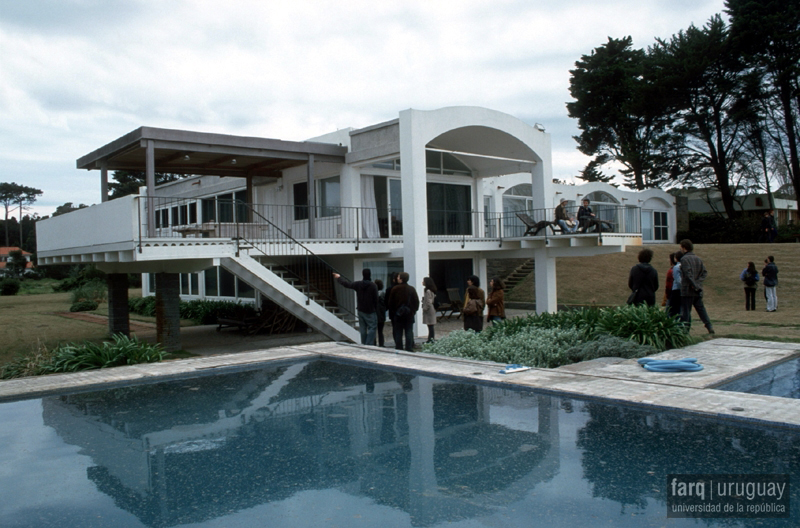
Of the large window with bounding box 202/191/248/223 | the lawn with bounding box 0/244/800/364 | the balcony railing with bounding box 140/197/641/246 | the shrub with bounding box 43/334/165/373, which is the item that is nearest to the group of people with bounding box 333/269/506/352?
the shrub with bounding box 43/334/165/373

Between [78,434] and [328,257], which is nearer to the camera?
[78,434]

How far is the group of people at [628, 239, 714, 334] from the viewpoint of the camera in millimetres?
10914

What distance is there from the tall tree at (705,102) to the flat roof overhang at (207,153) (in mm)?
28912

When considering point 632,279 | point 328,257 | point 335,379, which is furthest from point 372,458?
point 328,257

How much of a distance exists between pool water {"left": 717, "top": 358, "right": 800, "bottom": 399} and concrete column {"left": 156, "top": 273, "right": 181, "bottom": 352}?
12.4 m

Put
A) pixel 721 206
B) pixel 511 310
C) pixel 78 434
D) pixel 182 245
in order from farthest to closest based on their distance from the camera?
pixel 721 206
pixel 511 310
pixel 182 245
pixel 78 434

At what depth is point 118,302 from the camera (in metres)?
17.6

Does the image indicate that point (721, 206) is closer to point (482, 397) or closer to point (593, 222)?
point (593, 222)

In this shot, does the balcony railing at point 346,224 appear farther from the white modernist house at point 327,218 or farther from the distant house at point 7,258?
the distant house at point 7,258

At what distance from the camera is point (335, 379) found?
8547 mm

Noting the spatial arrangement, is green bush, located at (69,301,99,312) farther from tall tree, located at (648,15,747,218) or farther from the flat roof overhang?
tall tree, located at (648,15,747,218)

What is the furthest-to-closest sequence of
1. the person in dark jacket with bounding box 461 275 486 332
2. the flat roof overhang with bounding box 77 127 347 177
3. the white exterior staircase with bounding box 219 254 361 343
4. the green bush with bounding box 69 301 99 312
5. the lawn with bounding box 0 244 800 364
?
the green bush with bounding box 69 301 99 312 < the lawn with bounding box 0 244 800 364 < the flat roof overhang with bounding box 77 127 347 177 < the white exterior staircase with bounding box 219 254 361 343 < the person in dark jacket with bounding box 461 275 486 332

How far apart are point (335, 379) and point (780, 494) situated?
221 inches

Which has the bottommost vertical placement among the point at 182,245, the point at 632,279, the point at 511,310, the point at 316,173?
the point at 511,310
